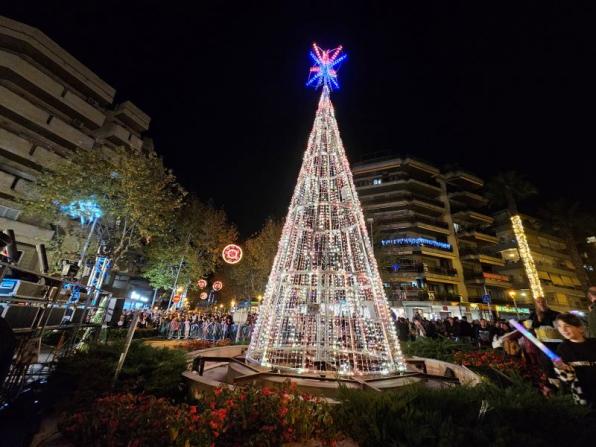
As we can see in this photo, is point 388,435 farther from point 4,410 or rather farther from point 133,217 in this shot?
point 133,217

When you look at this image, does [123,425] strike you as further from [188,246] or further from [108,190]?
[188,246]

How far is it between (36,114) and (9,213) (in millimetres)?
10011

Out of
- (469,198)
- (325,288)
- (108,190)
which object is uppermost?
(469,198)

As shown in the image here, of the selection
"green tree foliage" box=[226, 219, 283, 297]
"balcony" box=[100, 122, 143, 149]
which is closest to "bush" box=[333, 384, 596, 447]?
"green tree foliage" box=[226, 219, 283, 297]

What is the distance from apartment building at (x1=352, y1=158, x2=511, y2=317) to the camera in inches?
1535

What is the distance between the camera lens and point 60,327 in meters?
5.44

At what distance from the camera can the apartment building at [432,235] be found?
39.0m

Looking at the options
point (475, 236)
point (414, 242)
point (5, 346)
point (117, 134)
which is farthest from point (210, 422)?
point (475, 236)

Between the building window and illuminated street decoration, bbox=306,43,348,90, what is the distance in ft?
98.4

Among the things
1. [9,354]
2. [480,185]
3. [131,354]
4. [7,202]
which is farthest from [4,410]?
[480,185]

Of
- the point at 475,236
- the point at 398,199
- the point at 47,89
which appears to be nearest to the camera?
the point at 47,89

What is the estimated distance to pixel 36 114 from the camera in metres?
26.4

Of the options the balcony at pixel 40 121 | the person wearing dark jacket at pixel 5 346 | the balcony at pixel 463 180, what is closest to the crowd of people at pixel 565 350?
the person wearing dark jacket at pixel 5 346

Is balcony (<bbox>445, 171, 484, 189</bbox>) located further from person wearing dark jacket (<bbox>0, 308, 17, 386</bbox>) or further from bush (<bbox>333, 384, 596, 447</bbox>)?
person wearing dark jacket (<bbox>0, 308, 17, 386</bbox>)
